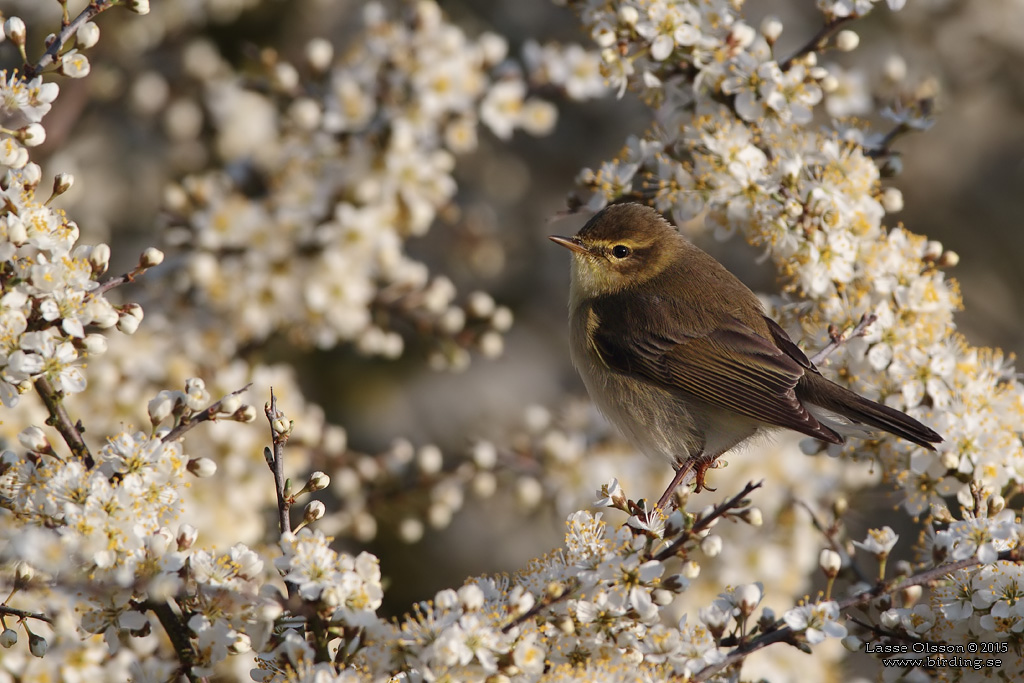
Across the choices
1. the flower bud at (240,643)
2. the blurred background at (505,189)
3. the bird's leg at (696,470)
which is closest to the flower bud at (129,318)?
the flower bud at (240,643)

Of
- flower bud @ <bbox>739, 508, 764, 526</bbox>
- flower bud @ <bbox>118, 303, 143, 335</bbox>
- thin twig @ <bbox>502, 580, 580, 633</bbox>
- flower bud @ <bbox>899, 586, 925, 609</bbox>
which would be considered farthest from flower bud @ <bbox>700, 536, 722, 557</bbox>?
flower bud @ <bbox>118, 303, 143, 335</bbox>

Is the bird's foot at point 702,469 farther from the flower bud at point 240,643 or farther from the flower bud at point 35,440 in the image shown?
the flower bud at point 35,440

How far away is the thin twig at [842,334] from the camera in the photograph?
128 inches

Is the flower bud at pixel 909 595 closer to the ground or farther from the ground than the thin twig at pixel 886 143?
closer to the ground

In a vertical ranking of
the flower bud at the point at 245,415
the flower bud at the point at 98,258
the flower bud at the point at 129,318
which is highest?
the flower bud at the point at 98,258

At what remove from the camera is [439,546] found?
7184 mm

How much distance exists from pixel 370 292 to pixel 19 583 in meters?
2.33

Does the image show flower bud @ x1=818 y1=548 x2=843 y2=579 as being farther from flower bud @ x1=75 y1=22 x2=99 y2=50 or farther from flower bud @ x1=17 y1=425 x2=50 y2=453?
flower bud @ x1=75 y1=22 x2=99 y2=50

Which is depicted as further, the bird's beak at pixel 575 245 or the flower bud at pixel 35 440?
the bird's beak at pixel 575 245

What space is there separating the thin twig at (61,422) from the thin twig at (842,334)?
2167 mm

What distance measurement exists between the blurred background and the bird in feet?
3.36

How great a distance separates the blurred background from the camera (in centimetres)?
543

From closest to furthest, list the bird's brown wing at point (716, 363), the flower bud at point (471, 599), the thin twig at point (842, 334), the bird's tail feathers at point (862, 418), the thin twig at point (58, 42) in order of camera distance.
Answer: the flower bud at point (471, 599)
the thin twig at point (58, 42)
the bird's tail feathers at point (862, 418)
the thin twig at point (842, 334)
the bird's brown wing at point (716, 363)

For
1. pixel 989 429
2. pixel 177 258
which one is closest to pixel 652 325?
pixel 989 429
